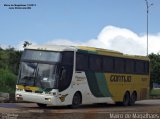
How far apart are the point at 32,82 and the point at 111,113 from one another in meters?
9.20

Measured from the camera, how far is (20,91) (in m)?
24.1

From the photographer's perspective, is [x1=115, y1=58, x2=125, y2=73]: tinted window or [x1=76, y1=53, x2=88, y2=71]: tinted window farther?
[x1=115, y1=58, x2=125, y2=73]: tinted window

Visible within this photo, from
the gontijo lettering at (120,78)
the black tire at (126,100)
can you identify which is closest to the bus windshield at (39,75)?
the gontijo lettering at (120,78)

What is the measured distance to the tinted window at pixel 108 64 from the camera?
27875 millimetres

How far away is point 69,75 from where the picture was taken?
24.5 m

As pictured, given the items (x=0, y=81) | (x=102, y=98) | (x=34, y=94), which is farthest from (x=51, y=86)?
(x=0, y=81)

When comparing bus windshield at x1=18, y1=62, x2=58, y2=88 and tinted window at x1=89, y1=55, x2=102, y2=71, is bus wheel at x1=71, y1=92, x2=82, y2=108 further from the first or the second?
bus windshield at x1=18, y1=62, x2=58, y2=88

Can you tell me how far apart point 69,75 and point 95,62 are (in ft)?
9.44

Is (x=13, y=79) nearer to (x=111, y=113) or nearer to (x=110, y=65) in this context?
(x=110, y=65)

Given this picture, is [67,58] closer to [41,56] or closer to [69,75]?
[69,75]

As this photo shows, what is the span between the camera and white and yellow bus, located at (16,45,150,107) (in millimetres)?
23688

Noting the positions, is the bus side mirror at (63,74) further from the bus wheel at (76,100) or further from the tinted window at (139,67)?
the tinted window at (139,67)

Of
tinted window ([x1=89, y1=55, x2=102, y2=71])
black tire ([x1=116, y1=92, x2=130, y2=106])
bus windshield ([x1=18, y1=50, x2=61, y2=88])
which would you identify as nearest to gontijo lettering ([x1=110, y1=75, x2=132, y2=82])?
black tire ([x1=116, y1=92, x2=130, y2=106])

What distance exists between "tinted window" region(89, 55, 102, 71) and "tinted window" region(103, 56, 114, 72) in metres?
0.52
